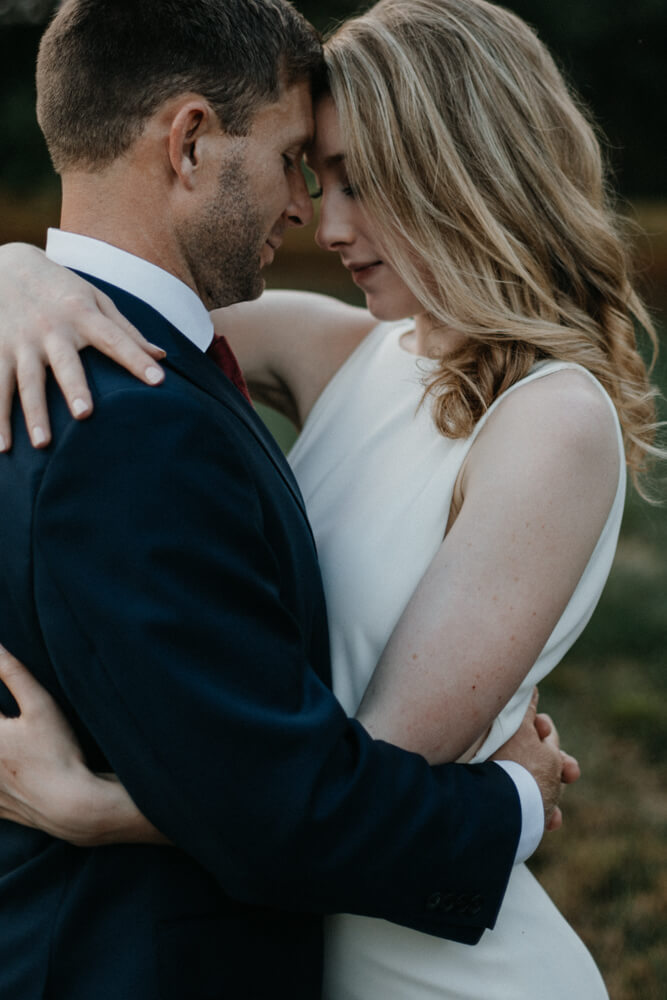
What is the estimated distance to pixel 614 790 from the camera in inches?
166

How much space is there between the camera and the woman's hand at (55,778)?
1.51 meters

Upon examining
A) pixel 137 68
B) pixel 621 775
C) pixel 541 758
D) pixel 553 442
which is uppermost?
pixel 137 68

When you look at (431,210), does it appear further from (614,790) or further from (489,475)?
(614,790)

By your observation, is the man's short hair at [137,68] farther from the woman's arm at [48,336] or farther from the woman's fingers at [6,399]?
the woman's fingers at [6,399]

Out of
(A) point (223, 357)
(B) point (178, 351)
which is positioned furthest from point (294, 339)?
(B) point (178, 351)

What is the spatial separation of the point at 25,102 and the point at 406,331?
523cm

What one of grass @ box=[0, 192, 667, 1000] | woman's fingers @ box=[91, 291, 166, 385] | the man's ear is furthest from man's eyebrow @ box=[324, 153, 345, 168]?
grass @ box=[0, 192, 667, 1000]

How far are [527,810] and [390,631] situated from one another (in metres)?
0.37

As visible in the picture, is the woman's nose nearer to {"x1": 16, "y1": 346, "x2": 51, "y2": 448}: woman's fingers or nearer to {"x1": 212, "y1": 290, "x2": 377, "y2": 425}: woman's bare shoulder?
{"x1": 212, "y1": 290, "x2": 377, "y2": 425}: woman's bare shoulder

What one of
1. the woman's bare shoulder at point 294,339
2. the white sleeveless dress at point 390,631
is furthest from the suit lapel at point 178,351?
the woman's bare shoulder at point 294,339

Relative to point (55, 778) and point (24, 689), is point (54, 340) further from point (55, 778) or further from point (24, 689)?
point (55, 778)

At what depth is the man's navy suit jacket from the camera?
1.39 m

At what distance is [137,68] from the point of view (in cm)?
176

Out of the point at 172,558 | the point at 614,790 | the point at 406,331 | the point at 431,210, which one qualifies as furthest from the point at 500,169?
the point at 614,790
